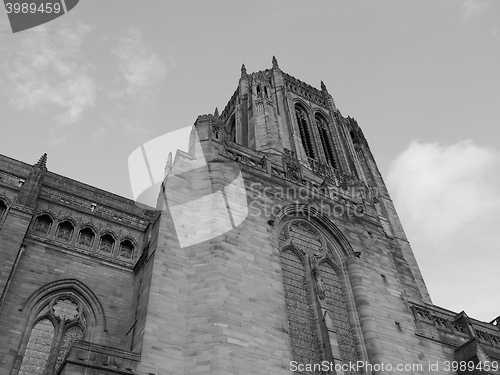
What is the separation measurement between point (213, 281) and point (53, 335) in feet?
18.4

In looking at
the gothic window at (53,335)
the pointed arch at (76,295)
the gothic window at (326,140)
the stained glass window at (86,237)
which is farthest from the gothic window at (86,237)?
the gothic window at (326,140)

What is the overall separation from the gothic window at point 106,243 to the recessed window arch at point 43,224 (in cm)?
192

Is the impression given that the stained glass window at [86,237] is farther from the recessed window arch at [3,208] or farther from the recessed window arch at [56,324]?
the recessed window arch at [3,208]

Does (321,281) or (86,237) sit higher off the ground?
(86,237)

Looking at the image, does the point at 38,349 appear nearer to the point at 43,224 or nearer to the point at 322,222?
the point at 43,224

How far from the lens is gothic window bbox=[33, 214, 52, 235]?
18261 mm

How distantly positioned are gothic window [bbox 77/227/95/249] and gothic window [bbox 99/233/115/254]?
380mm

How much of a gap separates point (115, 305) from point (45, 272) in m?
2.55

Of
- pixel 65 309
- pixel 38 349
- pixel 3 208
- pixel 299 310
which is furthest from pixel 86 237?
pixel 299 310

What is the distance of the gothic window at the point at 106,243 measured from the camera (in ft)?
62.7

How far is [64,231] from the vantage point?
1878 cm

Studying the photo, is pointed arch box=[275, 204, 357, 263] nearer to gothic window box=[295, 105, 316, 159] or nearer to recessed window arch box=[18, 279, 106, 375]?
recessed window arch box=[18, 279, 106, 375]

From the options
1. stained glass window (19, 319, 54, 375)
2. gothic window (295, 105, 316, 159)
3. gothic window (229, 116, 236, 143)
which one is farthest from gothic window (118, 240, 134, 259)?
gothic window (229, 116, 236, 143)

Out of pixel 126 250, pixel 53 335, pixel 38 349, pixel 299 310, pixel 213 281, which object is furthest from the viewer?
pixel 126 250
